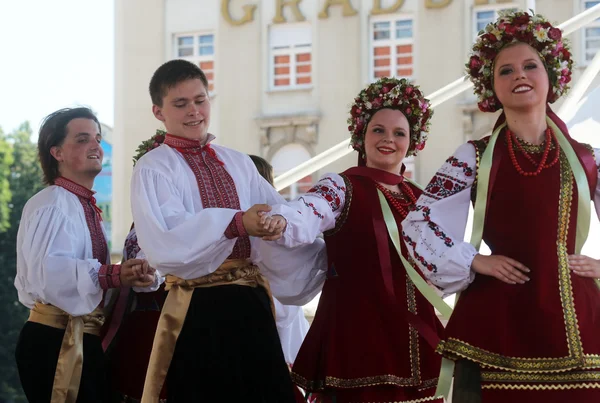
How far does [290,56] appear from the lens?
2316cm

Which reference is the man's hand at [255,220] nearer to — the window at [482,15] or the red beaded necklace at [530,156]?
the red beaded necklace at [530,156]

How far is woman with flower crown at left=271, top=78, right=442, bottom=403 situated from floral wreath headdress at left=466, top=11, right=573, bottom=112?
69cm

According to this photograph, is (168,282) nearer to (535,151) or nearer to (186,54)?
(535,151)

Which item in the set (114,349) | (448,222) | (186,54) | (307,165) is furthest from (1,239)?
(448,222)

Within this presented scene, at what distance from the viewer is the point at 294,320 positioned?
16.5ft

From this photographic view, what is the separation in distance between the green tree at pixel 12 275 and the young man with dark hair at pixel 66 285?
15533 millimetres

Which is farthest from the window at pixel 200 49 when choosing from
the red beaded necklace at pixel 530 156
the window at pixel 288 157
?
the red beaded necklace at pixel 530 156

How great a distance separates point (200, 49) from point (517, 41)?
67.8ft

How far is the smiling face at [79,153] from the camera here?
463 cm

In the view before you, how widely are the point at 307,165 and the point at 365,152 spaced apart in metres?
2.11

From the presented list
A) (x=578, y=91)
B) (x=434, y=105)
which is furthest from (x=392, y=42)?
(x=434, y=105)

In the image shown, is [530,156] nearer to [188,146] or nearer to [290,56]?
[188,146]

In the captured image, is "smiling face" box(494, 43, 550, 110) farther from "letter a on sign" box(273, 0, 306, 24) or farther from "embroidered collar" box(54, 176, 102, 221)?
"letter a on sign" box(273, 0, 306, 24)

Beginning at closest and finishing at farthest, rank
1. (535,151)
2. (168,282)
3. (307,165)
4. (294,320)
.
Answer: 1. (535,151)
2. (168,282)
3. (294,320)
4. (307,165)
